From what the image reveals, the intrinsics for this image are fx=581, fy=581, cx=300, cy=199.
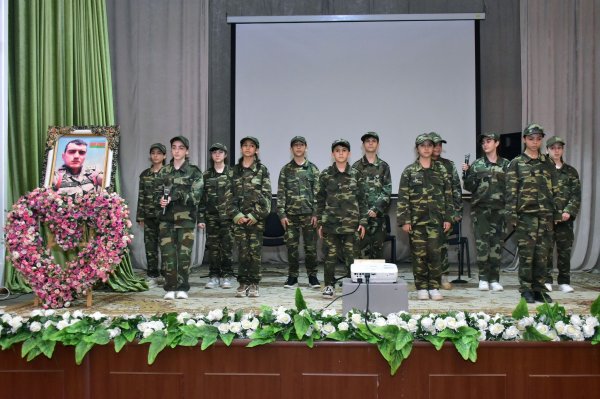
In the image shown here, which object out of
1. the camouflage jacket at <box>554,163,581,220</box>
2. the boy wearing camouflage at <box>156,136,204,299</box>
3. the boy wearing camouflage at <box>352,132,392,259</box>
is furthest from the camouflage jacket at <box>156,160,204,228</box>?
the camouflage jacket at <box>554,163,581,220</box>

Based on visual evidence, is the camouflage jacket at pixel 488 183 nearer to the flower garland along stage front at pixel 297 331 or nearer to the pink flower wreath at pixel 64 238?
the flower garland along stage front at pixel 297 331

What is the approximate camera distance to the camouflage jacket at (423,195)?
518 cm

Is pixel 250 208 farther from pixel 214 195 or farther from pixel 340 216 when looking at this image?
pixel 214 195

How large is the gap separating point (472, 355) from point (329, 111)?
656 centimetres

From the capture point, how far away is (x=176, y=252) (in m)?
5.51

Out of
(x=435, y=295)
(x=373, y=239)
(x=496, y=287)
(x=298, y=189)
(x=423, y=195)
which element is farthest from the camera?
(x=373, y=239)

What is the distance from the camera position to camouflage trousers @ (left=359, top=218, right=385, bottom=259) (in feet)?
21.1

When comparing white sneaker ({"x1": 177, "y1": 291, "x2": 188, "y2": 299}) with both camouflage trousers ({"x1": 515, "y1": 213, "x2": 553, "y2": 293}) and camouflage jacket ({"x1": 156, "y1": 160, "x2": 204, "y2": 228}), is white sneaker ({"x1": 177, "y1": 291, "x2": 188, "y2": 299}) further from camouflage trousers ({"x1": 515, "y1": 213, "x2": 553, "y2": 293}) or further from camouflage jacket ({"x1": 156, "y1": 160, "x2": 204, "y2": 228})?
camouflage trousers ({"x1": 515, "y1": 213, "x2": 553, "y2": 293})

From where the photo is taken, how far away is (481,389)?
2.48 m

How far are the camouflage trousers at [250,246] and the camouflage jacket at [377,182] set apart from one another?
132cm

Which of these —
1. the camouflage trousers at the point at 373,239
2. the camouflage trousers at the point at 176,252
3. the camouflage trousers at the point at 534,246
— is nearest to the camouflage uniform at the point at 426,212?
the camouflage trousers at the point at 534,246

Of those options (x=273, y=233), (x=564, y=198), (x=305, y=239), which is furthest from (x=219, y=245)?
(x=564, y=198)

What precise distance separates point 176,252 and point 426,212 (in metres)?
2.35

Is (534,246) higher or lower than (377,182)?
lower
